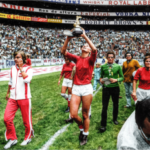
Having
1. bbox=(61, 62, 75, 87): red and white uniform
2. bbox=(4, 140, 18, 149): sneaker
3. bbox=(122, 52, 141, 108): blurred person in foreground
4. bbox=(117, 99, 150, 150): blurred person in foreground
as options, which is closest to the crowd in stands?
bbox=(61, 62, 75, 87): red and white uniform

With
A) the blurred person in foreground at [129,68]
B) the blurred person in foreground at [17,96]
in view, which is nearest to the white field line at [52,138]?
the blurred person in foreground at [17,96]

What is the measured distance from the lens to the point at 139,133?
3.79 feet

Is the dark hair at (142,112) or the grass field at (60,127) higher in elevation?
the dark hair at (142,112)

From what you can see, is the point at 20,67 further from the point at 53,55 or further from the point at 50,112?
the point at 53,55

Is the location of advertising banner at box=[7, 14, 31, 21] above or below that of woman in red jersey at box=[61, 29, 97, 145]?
above

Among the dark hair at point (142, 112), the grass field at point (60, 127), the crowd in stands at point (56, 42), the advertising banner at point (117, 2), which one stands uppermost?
the advertising banner at point (117, 2)

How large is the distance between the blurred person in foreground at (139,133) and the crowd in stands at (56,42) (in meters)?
27.5

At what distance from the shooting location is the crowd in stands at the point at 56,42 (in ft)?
99.7

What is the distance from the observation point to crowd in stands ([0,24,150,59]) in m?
30.4

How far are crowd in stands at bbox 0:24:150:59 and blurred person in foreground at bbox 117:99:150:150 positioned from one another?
90.4 feet

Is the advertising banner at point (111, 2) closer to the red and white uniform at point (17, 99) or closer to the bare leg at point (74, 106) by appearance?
the red and white uniform at point (17, 99)

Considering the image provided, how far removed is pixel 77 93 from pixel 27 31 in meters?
37.9

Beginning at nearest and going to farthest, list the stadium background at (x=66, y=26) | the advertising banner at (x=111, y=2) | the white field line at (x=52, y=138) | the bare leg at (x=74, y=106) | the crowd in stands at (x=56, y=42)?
1. the bare leg at (x=74, y=106)
2. the white field line at (x=52, y=138)
3. the crowd in stands at (x=56, y=42)
4. the stadium background at (x=66, y=26)
5. the advertising banner at (x=111, y=2)

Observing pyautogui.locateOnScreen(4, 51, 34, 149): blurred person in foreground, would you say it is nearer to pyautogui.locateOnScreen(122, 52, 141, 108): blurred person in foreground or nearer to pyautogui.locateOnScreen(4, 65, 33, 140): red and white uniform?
pyautogui.locateOnScreen(4, 65, 33, 140): red and white uniform
